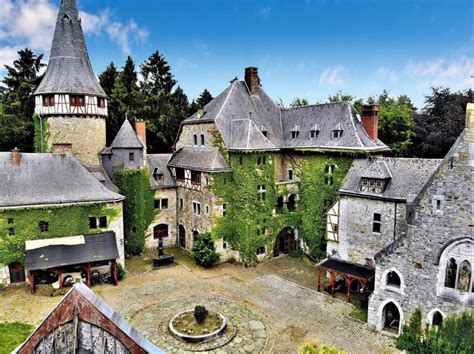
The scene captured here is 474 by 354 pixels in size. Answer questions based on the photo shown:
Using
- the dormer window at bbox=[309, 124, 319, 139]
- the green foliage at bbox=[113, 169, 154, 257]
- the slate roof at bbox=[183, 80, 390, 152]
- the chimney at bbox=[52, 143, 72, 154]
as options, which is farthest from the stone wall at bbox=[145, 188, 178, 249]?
the dormer window at bbox=[309, 124, 319, 139]

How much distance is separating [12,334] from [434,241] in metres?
19.3

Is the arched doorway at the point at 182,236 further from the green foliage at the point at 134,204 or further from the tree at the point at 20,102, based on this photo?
the tree at the point at 20,102

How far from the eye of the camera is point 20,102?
3731 cm

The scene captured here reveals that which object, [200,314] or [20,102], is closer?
[200,314]

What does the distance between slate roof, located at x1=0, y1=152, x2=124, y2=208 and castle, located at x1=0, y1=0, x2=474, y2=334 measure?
0.27ft

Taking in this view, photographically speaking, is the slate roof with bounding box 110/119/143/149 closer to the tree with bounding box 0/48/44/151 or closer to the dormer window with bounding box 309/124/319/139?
the dormer window with bounding box 309/124/319/139

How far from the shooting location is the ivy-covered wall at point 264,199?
2512cm

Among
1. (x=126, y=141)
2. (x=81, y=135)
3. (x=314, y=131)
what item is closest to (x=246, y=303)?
(x=314, y=131)

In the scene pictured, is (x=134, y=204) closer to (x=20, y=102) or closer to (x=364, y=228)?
(x=364, y=228)

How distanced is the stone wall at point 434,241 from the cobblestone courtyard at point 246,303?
2523 mm

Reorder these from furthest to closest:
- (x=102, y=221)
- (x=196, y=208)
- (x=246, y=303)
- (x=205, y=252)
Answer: (x=196, y=208)
(x=205, y=252)
(x=102, y=221)
(x=246, y=303)

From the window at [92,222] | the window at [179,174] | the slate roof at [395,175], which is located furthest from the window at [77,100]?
the slate roof at [395,175]

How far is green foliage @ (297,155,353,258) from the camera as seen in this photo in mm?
24625

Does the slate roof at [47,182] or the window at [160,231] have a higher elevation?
the slate roof at [47,182]
